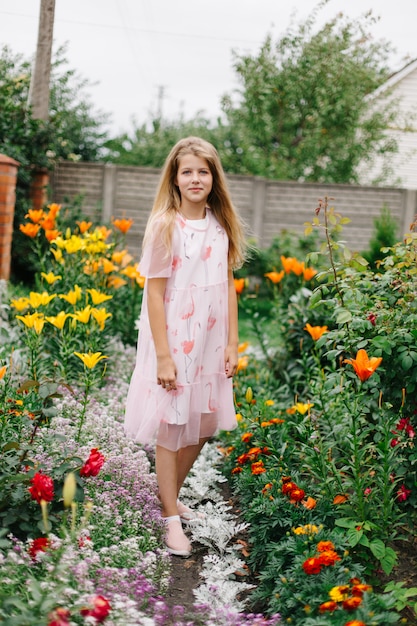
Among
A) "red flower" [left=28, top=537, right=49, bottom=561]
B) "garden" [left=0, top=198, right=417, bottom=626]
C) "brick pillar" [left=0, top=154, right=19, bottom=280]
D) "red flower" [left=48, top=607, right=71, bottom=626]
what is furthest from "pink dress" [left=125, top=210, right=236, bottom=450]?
"brick pillar" [left=0, top=154, right=19, bottom=280]

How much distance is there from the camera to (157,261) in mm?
2912

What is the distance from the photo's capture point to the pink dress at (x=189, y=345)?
9.71ft

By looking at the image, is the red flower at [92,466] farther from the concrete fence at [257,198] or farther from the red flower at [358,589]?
the concrete fence at [257,198]

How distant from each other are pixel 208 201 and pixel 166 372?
81 centimetres

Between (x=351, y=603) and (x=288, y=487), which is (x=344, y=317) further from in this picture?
(x=351, y=603)

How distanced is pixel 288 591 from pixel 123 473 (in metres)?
1.07

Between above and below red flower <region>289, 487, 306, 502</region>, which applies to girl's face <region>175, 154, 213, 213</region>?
above

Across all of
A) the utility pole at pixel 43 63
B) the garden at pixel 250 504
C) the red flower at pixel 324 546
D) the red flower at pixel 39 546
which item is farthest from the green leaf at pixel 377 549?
the utility pole at pixel 43 63

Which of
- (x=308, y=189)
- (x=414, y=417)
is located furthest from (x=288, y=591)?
(x=308, y=189)

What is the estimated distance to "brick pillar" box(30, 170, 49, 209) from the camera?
29.7ft

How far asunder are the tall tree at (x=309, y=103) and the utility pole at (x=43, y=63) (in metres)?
5.47

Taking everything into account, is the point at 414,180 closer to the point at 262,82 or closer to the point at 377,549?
the point at 262,82

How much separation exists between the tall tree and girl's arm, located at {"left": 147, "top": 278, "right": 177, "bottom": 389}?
10836 mm

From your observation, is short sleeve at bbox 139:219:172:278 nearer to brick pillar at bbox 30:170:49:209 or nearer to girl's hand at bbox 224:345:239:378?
girl's hand at bbox 224:345:239:378
